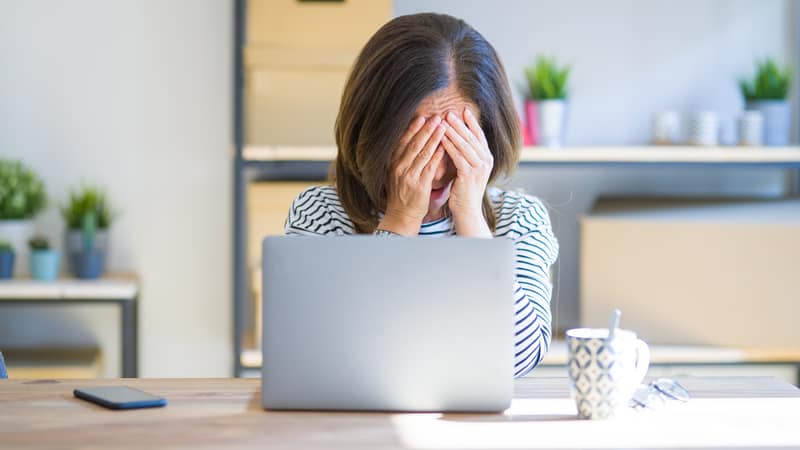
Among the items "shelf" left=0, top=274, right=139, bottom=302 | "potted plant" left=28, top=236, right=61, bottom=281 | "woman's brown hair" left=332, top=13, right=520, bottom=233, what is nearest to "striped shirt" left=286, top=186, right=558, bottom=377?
"woman's brown hair" left=332, top=13, right=520, bottom=233

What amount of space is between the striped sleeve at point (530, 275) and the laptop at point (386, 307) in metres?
0.30

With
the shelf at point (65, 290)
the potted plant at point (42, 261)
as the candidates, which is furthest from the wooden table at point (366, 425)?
the potted plant at point (42, 261)

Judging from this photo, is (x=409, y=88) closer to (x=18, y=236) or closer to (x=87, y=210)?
(x=87, y=210)

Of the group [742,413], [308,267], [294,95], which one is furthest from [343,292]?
[294,95]

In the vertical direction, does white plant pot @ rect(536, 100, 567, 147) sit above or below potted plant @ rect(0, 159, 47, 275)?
above

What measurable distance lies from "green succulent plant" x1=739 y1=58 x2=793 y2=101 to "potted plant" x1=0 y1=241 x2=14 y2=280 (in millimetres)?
1947

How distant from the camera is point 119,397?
128 cm

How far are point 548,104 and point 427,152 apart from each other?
1.25 m

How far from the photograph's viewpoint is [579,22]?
3.06m

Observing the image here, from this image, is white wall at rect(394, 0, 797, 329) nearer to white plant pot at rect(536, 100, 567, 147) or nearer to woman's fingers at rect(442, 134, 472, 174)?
white plant pot at rect(536, 100, 567, 147)

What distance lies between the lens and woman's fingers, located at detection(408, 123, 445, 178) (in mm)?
1609

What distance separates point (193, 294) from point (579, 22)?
1317mm

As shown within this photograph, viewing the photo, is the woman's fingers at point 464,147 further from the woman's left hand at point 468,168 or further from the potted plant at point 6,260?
the potted plant at point 6,260

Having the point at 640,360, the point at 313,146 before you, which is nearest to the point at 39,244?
the point at 313,146
